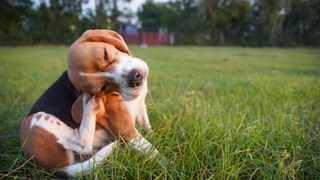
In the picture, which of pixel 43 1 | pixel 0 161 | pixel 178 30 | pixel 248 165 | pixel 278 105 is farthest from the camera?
pixel 178 30

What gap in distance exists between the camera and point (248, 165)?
62.6 inches

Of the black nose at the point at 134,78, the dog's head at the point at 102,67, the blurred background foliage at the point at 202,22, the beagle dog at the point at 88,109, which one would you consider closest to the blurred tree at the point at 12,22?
the blurred background foliage at the point at 202,22

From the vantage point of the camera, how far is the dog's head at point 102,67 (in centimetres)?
128

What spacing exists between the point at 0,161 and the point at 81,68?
1.21 metres

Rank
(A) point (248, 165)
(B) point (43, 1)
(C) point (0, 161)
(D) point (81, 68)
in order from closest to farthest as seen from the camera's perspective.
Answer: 1. (D) point (81, 68)
2. (A) point (248, 165)
3. (C) point (0, 161)
4. (B) point (43, 1)

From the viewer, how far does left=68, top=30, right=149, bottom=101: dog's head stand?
1280mm

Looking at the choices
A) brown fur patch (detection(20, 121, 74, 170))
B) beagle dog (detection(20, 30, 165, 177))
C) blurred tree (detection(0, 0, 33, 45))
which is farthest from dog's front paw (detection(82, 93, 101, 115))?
blurred tree (detection(0, 0, 33, 45))

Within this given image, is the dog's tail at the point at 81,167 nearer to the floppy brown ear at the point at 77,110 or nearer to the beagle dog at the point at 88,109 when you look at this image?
the beagle dog at the point at 88,109

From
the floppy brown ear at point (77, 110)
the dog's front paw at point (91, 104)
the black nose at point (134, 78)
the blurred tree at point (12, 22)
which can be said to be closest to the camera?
the black nose at point (134, 78)

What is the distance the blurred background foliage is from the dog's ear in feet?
68.7

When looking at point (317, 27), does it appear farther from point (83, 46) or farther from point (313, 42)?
point (83, 46)

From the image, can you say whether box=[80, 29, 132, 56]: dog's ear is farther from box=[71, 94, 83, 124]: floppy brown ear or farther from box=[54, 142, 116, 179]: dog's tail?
box=[54, 142, 116, 179]: dog's tail

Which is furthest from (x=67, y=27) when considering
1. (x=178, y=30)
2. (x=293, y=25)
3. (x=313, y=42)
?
(x=313, y=42)

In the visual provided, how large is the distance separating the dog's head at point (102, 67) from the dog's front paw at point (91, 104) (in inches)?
2.0
